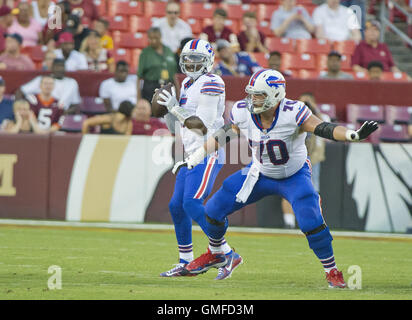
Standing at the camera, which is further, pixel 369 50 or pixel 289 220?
pixel 369 50

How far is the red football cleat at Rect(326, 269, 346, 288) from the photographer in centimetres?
768

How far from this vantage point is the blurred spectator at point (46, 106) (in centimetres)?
1449

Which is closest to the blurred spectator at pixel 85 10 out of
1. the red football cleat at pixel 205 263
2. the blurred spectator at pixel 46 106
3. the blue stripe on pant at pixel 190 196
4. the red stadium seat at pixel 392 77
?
the blurred spectator at pixel 46 106

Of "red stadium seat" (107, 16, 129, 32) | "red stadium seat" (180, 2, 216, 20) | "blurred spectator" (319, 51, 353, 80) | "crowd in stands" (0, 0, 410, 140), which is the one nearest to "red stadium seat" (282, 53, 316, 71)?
"crowd in stands" (0, 0, 410, 140)

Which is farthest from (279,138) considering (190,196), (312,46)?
(312,46)

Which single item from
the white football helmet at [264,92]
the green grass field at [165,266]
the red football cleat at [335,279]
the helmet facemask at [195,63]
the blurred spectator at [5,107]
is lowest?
the green grass field at [165,266]

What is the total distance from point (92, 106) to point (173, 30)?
7.15 ft

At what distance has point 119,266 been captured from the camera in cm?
895

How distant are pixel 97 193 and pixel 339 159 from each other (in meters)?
3.63

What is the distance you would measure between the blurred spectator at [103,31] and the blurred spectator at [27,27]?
1.11 m

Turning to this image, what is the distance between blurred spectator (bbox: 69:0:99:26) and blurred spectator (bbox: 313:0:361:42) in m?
4.26

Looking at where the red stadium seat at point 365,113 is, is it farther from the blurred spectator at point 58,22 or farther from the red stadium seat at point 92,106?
the blurred spectator at point 58,22

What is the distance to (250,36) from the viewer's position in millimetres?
16625

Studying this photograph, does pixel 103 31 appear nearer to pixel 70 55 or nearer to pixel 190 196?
pixel 70 55
